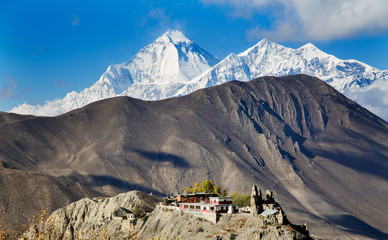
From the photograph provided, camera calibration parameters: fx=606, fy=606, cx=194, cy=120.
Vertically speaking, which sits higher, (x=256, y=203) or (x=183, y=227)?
(x=256, y=203)

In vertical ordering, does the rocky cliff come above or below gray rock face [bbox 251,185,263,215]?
below

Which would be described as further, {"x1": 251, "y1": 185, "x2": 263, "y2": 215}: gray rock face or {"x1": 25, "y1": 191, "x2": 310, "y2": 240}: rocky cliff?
{"x1": 251, "y1": 185, "x2": 263, "y2": 215}: gray rock face

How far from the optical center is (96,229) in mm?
193875

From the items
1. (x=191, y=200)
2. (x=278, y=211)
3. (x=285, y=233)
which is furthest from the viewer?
(x=191, y=200)

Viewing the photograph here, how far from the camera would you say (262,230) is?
119 m

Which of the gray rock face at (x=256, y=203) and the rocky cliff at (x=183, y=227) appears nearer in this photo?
the rocky cliff at (x=183, y=227)

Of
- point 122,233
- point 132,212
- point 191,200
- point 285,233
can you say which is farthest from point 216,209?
point 132,212

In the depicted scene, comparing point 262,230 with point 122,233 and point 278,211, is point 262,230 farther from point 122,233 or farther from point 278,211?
point 122,233

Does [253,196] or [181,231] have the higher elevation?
[253,196]

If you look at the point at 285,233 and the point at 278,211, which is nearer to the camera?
the point at 285,233

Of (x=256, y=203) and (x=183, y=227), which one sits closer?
(x=256, y=203)

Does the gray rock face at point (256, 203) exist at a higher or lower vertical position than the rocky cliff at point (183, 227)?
higher

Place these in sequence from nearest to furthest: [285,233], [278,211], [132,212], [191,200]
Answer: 1. [285,233]
2. [278,211]
3. [191,200]
4. [132,212]

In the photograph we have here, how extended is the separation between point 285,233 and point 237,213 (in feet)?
71.0
